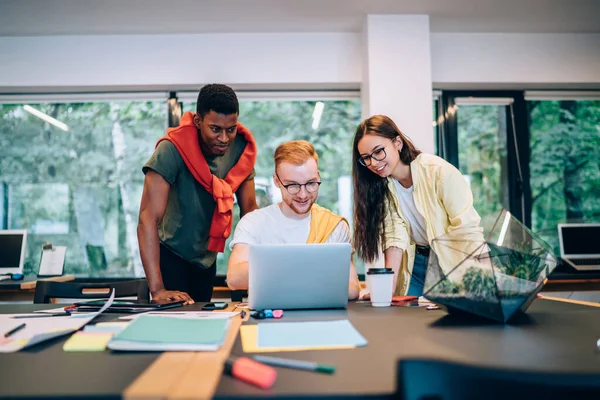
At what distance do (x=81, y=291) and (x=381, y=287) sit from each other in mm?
1161

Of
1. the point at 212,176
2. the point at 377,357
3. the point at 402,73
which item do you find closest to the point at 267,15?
the point at 402,73

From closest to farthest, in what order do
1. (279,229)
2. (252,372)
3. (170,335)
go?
(252,372), (170,335), (279,229)

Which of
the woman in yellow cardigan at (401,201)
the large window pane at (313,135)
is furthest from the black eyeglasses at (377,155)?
the large window pane at (313,135)

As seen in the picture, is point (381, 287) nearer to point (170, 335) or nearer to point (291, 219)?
point (291, 219)

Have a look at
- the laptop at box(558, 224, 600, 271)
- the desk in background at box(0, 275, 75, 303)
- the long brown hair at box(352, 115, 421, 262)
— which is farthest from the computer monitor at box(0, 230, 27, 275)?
the laptop at box(558, 224, 600, 271)

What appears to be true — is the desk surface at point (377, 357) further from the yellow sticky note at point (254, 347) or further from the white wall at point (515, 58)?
the white wall at point (515, 58)

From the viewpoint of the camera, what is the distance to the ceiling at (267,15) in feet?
10.4

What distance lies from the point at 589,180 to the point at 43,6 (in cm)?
430

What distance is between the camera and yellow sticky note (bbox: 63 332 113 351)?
0.92 meters

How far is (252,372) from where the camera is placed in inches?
27.6

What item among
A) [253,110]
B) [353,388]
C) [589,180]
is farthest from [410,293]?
[589,180]

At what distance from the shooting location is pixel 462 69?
3.70m

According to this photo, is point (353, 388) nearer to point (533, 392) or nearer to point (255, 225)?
point (533, 392)

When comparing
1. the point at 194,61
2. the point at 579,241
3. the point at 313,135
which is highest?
the point at 194,61
